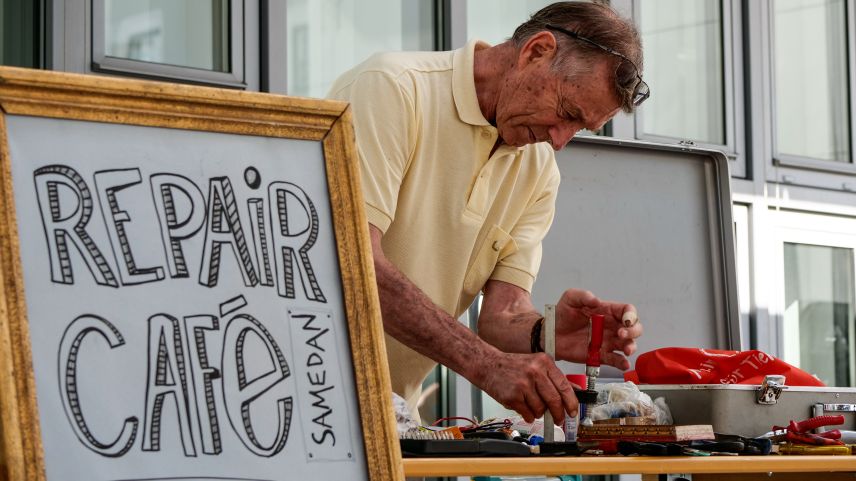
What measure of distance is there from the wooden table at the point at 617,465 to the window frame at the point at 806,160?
2926 mm

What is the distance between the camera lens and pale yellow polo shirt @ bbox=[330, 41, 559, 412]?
1.92 metres

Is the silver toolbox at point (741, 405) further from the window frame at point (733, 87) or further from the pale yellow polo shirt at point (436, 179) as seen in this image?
the window frame at point (733, 87)

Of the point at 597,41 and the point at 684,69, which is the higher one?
the point at 684,69

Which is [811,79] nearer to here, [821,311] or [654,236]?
[821,311]

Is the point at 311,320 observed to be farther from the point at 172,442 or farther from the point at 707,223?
the point at 707,223

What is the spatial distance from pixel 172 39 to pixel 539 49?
1.49 m

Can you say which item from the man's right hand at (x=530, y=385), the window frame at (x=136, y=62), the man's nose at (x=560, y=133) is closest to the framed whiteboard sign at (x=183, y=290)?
the man's right hand at (x=530, y=385)

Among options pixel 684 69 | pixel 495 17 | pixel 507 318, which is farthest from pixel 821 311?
pixel 507 318

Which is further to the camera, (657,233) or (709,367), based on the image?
(657,233)

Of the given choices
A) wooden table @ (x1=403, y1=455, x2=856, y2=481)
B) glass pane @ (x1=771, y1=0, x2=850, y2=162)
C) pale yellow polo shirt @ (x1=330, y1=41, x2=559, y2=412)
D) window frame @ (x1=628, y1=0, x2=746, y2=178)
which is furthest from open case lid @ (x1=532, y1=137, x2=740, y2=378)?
wooden table @ (x1=403, y1=455, x2=856, y2=481)

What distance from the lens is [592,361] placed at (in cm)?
183

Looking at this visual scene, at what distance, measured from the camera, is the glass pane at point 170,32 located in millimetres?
3135

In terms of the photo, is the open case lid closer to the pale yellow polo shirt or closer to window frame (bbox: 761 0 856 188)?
window frame (bbox: 761 0 856 188)

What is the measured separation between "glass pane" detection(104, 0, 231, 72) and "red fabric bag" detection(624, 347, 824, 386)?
1717mm
